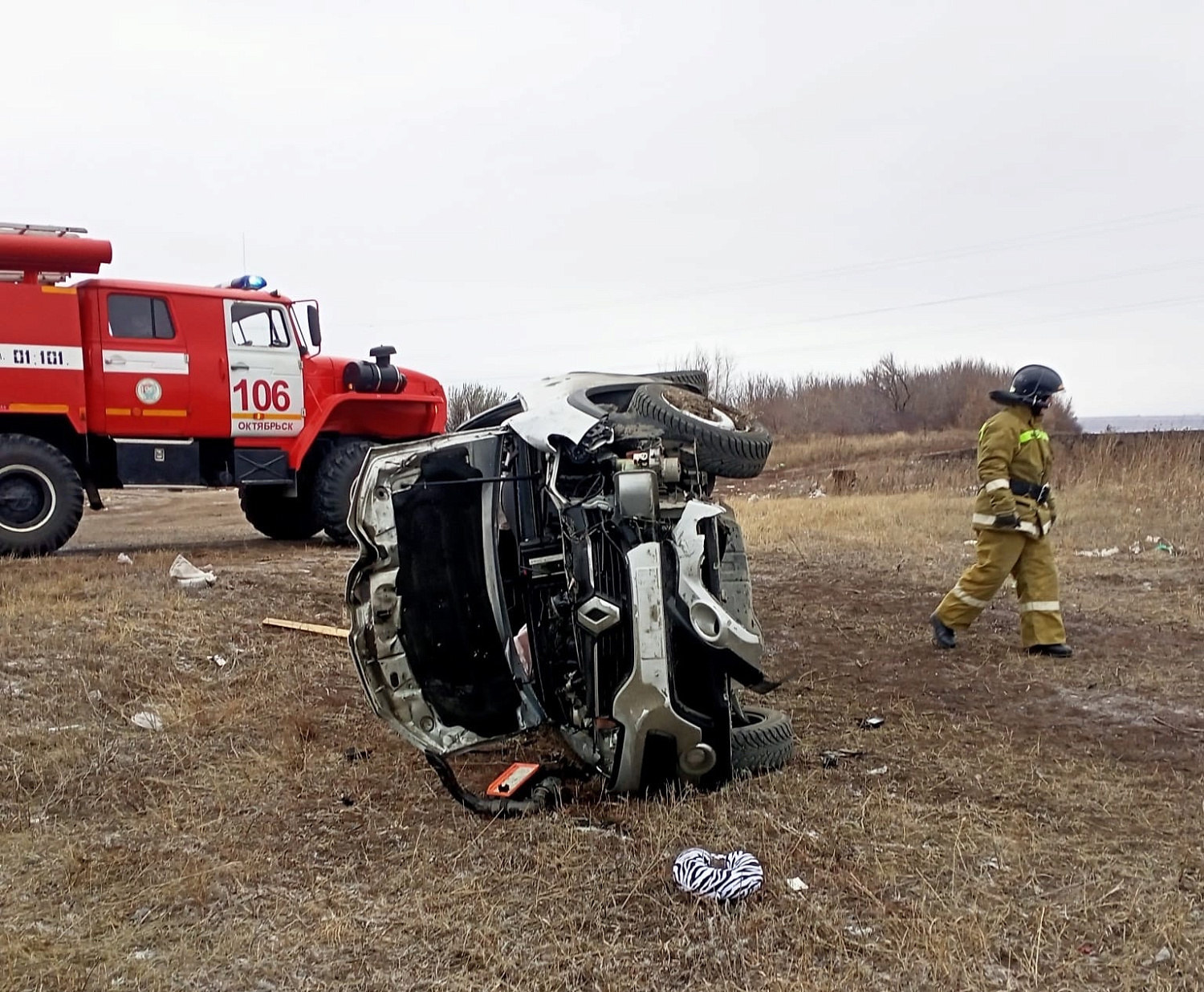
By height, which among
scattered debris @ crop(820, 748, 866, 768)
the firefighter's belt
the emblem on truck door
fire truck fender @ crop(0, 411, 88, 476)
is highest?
the emblem on truck door

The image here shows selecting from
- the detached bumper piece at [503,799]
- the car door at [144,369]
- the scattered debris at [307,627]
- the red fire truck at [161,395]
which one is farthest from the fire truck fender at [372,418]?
the detached bumper piece at [503,799]

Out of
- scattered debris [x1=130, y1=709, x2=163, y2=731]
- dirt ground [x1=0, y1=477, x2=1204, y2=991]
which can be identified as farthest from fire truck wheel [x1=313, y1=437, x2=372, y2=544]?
scattered debris [x1=130, y1=709, x2=163, y2=731]

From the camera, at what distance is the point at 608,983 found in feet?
8.40

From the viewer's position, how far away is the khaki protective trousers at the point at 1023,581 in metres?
6.01

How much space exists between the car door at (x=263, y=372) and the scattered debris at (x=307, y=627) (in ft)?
11.2

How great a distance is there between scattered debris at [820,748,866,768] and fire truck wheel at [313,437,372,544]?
6017 millimetres

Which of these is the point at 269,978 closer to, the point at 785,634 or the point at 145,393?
the point at 785,634

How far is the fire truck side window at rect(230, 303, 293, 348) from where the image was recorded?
371 inches

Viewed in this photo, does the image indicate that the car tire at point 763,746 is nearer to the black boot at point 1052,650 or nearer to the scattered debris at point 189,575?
the black boot at point 1052,650

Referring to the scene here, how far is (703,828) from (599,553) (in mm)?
956

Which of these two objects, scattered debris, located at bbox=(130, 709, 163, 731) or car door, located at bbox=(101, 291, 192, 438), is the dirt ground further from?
car door, located at bbox=(101, 291, 192, 438)

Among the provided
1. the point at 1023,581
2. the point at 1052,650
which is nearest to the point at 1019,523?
the point at 1023,581

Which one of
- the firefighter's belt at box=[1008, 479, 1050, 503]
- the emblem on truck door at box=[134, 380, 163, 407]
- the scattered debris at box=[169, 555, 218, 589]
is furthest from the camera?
the emblem on truck door at box=[134, 380, 163, 407]

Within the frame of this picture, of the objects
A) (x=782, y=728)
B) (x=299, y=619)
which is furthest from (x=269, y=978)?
(x=299, y=619)
